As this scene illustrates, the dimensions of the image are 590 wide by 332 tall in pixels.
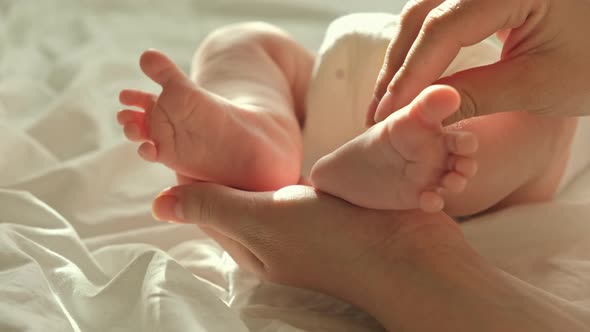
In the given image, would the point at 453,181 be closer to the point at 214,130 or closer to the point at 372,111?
the point at 372,111

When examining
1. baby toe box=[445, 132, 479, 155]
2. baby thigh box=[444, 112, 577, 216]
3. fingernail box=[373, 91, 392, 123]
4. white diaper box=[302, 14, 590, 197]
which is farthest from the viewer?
white diaper box=[302, 14, 590, 197]

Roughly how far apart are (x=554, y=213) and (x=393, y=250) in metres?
0.28

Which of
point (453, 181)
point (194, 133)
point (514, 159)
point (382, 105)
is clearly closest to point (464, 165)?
point (453, 181)

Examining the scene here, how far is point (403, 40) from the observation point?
750mm

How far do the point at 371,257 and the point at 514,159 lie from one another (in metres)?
0.23

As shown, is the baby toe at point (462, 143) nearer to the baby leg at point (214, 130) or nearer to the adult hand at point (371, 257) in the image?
the adult hand at point (371, 257)

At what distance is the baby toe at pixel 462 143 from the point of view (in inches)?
24.1

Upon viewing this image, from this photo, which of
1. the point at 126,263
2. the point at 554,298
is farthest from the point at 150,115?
the point at 554,298

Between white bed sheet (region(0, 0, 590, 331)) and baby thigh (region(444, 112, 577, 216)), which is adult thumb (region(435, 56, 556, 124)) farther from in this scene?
white bed sheet (region(0, 0, 590, 331))

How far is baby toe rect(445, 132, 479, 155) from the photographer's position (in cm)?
61

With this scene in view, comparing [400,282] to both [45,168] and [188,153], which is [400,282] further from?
[45,168]

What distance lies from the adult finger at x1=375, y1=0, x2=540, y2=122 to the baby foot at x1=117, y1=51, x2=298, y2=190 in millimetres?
220

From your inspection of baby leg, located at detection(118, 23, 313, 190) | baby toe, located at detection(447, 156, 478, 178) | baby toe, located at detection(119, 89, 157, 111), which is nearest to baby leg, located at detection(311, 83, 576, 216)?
baby toe, located at detection(447, 156, 478, 178)

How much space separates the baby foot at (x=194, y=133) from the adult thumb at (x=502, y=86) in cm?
27
